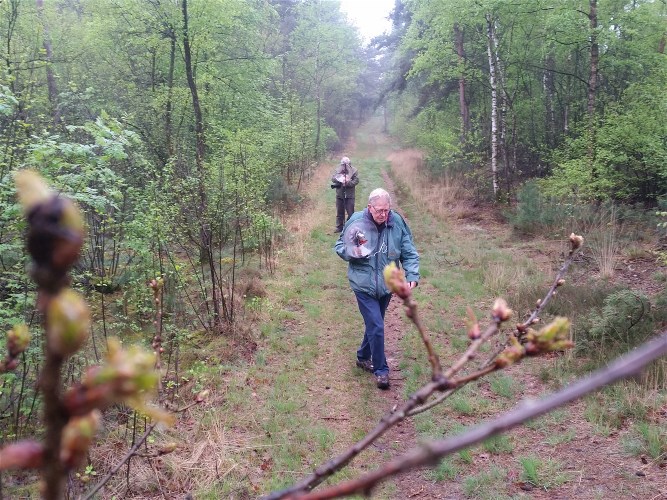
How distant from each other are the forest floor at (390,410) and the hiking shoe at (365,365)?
9 centimetres

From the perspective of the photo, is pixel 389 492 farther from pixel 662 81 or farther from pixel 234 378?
pixel 662 81

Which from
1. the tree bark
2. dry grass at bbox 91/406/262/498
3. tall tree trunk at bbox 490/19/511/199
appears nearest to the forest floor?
dry grass at bbox 91/406/262/498

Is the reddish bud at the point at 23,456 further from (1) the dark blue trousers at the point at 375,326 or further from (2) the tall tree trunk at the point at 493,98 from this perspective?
(2) the tall tree trunk at the point at 493,98

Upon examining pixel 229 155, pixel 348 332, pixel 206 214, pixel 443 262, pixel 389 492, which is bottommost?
pixel 389 492

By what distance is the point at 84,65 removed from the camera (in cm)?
1514

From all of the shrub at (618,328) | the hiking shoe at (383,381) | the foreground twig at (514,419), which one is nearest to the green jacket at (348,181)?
the hiking shoe at (383,381)

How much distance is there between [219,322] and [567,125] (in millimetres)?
15134

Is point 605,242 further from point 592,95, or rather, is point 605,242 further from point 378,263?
point 378,263

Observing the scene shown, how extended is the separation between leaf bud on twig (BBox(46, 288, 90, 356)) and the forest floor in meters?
3.86

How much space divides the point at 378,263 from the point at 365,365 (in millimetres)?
1420

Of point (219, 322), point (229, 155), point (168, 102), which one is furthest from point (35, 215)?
point (168, 102)

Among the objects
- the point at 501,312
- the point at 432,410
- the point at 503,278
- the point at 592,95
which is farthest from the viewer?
the point at 592,95

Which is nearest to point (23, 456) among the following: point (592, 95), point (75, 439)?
point (75, 439)

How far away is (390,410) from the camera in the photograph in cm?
404
